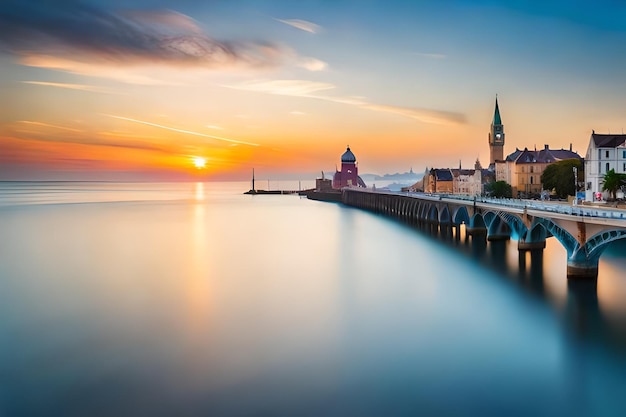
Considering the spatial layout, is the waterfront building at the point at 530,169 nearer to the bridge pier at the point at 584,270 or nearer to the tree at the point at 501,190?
the tree at the point at 501,190

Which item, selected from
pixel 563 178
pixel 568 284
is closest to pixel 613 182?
pixel 563 178

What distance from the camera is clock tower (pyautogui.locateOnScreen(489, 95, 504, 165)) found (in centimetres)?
12412

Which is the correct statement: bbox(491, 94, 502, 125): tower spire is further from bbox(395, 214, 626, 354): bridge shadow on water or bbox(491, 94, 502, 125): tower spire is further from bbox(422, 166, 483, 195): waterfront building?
bbox(395, 214, 626, 354): bridge shadow on water

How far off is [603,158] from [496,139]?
6589 centimetres

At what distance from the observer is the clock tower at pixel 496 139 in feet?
407

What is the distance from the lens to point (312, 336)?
23.7m

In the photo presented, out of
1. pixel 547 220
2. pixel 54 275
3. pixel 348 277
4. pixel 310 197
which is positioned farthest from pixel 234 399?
pixel 310 197

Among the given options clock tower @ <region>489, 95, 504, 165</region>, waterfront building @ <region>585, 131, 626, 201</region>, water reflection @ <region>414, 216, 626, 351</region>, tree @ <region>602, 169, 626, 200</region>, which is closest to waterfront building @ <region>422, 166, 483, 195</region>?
clock tower @ <region>489, 95, 504, 165</region>

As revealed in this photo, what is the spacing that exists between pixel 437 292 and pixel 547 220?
9295mm

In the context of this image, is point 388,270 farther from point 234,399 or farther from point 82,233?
point 82,233

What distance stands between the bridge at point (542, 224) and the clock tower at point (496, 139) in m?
46.5

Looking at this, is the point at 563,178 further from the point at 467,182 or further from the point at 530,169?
the point at 467,182

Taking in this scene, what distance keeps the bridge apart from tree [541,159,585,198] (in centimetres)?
1296

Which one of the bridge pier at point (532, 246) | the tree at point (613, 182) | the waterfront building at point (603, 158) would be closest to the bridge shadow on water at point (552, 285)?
the bridge pier at point (532, 246)
